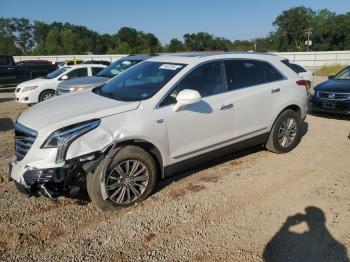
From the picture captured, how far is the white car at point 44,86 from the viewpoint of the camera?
39.7 feet

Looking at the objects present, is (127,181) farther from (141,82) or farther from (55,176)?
(141,82)

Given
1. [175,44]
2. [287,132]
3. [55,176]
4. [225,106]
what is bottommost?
[287,132]

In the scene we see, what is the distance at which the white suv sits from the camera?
3.85 m

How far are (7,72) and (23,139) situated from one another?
15.5 m

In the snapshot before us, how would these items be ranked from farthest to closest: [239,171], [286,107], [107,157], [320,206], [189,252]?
[286,107] < [239,171] < [320,206] < [107,157] < [189,252]

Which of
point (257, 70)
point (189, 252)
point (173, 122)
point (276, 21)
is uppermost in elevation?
point (276, 21)

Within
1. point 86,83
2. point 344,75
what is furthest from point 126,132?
point 344,75

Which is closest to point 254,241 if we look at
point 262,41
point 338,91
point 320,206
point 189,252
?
point 189,252

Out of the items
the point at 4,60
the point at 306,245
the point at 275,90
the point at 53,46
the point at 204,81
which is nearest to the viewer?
the point at 306,245

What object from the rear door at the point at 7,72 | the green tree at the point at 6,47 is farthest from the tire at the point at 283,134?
the green tree at the point at 6,47

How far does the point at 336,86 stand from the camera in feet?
29.7

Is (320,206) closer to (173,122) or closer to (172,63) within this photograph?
(173,122)

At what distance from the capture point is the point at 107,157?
4.00m

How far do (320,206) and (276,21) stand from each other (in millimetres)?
103334
